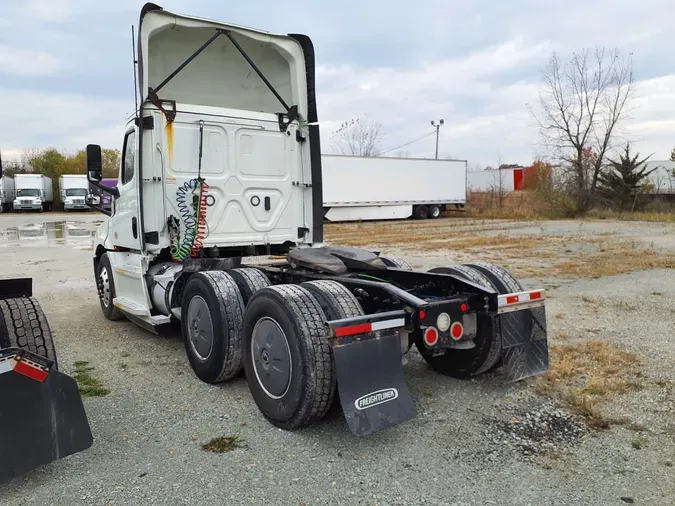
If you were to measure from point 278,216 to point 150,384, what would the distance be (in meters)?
2.49

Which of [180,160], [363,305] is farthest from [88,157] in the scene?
[363,305]

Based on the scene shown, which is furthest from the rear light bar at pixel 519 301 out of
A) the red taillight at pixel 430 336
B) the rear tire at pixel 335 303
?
the rear tire at pixel 335 303

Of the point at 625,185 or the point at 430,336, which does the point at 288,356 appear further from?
the point at 625,185

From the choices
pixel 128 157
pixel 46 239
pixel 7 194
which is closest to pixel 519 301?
pixel 128 157

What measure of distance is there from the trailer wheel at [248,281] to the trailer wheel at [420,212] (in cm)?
2905

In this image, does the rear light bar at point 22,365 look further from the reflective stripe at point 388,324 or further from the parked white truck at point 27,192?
the parked white truck at point 27,192

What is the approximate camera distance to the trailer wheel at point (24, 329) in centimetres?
364

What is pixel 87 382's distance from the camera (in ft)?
15.8

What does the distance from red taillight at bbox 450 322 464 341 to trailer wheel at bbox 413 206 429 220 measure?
2971 cm

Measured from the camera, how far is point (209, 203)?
595 cm

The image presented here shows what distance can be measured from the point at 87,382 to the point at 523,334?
145 inches

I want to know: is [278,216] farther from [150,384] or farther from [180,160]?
[150,384]

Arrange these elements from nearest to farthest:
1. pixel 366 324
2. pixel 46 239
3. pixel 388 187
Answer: pixel 366 324 → pixel 46 239 → pixel 388 187

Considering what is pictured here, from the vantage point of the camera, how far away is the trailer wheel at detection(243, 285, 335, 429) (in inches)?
138
